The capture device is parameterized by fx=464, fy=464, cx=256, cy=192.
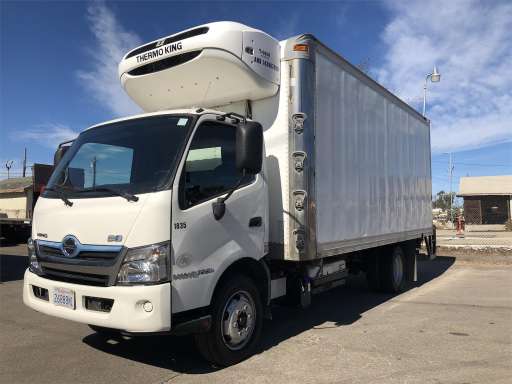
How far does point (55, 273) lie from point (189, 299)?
1.35 m

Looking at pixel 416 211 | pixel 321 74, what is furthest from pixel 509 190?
pixel 321 74

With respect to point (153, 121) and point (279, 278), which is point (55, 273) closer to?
point (153, 121)

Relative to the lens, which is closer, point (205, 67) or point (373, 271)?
point (205, 67)

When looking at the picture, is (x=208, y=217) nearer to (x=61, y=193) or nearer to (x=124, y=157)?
(x=124, y=157)

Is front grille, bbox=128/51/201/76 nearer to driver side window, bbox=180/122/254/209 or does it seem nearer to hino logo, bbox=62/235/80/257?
driver side window, bbox=180/122/254/209

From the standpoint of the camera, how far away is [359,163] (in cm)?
696

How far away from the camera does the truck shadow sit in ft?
16.3

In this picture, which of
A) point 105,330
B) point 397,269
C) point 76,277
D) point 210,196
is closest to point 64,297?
point 76,277

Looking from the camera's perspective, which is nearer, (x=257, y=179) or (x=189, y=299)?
(x=189, y=299)

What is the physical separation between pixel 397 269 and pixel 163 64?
6286mm

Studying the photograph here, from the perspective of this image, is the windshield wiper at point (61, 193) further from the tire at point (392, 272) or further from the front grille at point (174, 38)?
the tire at point (392, 272)

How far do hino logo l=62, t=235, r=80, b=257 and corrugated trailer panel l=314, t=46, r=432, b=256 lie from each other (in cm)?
281

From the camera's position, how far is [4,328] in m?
6.38

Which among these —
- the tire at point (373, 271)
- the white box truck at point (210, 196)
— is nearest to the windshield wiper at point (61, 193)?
the white box truck at point (210, 196)
